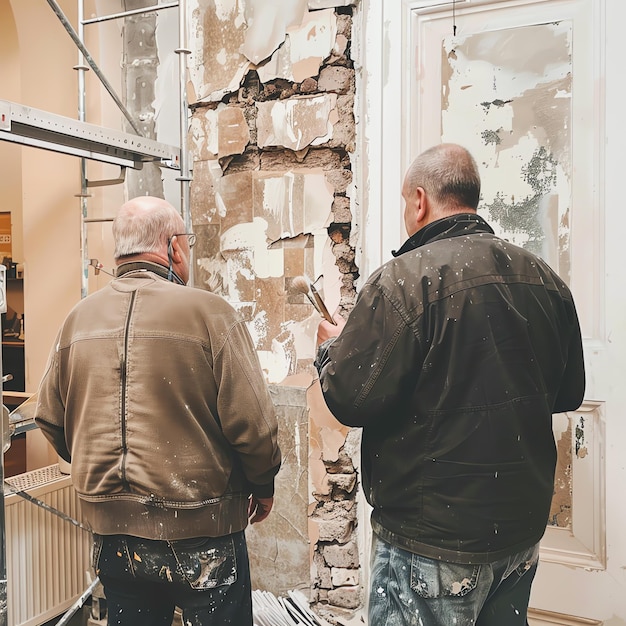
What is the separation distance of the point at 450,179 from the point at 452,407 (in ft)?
1.42

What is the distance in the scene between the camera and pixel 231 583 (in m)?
1.35

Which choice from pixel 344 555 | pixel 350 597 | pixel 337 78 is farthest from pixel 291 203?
pixel 350 597

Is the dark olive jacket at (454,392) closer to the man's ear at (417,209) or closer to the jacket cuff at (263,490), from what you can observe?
the man's ear at (417,209)

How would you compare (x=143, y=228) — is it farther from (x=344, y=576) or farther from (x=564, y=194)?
(x=344, y=576)

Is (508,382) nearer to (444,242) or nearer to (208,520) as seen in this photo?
(444,242)

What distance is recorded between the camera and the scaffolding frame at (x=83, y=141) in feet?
5.24

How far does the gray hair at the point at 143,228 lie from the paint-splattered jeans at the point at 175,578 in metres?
0.61

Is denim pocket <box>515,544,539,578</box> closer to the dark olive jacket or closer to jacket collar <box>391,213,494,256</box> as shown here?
the dark olive jacket

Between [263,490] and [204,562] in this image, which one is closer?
[204,562]

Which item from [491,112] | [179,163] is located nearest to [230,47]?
[179,163]

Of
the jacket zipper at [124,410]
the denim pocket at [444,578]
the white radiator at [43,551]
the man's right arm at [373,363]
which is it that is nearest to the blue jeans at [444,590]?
the denim pocket at [444,578]

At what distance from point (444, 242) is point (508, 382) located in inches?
11.0

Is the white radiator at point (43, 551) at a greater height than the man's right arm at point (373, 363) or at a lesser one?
lesser

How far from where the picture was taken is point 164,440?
1.29 meters
